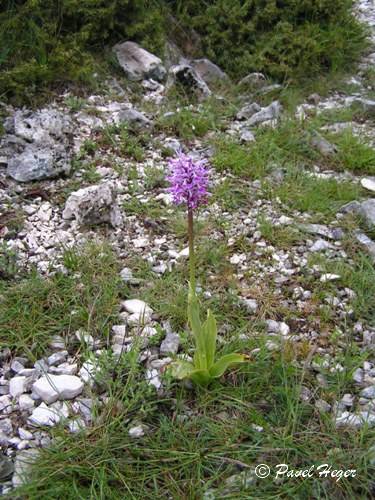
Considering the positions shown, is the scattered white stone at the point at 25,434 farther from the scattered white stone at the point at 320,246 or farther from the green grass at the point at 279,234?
the scattered white stone at the point at 320,246

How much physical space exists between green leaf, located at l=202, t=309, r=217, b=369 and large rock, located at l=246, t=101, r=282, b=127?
2.95 m

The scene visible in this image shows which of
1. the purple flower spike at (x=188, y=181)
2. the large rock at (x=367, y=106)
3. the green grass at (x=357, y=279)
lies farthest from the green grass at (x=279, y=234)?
the large rock at (x=367, y=106)

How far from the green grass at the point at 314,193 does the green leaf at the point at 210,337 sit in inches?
66.8

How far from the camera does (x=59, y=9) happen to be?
16.7 feet

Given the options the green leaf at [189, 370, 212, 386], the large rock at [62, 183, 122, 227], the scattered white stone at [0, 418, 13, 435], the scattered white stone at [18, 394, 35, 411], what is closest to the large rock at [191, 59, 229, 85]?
the large rock at [62, 183, 122, 227]

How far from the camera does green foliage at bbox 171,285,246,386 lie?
8.44ft

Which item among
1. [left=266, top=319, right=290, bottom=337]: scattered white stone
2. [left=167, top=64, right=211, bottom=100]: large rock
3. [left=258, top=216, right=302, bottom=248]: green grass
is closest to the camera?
[left=266, top=319, right=290, bottom=337]: scattered white stone

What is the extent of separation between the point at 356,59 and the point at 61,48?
12.1ft

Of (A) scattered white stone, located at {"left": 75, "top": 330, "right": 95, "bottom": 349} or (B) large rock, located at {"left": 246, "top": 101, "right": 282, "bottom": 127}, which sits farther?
(B) large rock, located at {"left": 246, "top": 101, "right": 282, "bottom": 127}

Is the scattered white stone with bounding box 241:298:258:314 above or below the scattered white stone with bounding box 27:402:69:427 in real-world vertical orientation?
above

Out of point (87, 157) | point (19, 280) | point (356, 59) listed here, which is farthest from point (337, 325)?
point (356, 59)

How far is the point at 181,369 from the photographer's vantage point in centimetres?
263

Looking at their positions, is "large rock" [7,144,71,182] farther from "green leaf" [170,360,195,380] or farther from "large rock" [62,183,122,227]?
"green leaf" [170,360,195,380]

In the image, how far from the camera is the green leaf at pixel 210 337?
2645mm
